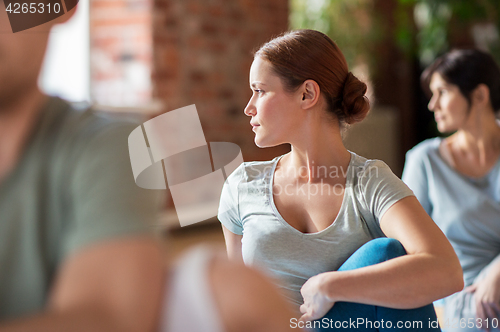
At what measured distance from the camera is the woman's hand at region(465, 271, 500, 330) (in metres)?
0.89

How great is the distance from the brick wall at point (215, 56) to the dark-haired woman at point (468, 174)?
320 millimetres

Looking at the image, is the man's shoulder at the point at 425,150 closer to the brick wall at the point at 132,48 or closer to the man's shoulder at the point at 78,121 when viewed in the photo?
the man's shoulder at the point at 78,121

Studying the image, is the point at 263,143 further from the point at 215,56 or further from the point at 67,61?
the point at 215,56

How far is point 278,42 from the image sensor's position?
0.60 m

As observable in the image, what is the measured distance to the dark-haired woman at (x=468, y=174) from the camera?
875mm

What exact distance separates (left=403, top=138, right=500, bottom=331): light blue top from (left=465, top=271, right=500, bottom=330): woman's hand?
1cm

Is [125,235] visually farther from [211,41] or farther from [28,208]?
[211,41]

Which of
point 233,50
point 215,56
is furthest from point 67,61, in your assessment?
point 215,56

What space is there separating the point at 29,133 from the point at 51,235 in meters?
0.07

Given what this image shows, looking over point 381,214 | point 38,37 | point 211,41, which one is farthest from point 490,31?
point 38,37

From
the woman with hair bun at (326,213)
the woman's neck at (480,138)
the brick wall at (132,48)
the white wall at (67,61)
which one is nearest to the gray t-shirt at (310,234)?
the woman with hair bun at (326,213)

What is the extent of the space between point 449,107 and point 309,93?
389 millimetres

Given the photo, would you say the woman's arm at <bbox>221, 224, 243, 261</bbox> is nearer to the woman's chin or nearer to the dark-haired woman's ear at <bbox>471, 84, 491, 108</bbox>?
the woman's chin

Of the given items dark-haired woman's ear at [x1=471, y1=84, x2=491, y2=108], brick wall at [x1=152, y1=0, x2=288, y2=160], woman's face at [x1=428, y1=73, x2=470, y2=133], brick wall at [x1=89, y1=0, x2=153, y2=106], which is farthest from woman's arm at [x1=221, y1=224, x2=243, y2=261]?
brick wall at [x1=89, y1=0, x2=153, y2=106]
